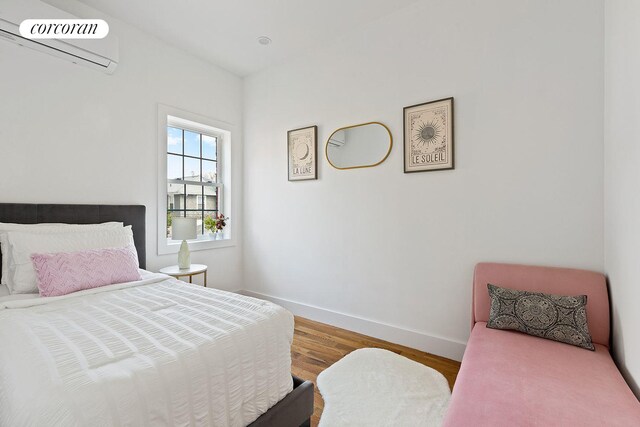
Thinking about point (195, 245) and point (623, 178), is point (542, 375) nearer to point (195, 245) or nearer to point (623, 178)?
point (623, 178)

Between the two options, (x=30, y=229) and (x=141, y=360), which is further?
(x=30, y=229)

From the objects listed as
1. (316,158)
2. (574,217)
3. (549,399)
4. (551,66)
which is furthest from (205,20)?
(549,399)

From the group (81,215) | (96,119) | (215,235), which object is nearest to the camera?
(81,215)

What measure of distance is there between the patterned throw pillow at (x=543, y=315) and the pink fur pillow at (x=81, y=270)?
2.55 m

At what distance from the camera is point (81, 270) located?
191 centimetres

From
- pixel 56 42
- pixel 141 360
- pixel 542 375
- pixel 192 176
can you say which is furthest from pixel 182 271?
pixel 542 375

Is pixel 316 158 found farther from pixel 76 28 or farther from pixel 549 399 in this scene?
pixel 549 399

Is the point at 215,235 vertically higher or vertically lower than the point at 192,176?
lower

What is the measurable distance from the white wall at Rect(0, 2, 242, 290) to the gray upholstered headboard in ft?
0.35

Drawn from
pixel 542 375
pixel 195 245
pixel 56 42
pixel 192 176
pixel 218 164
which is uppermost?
pixel 56 42

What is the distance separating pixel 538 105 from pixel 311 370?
8.30ft

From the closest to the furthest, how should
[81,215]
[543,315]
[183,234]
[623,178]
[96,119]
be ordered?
[623,178], [543,315], [81,215], [96,119], [183,234]

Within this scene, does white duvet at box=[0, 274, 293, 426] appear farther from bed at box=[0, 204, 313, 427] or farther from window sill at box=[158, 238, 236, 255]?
window sill at box=[158, 238, 236, 255]

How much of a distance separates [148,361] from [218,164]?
3145mm
